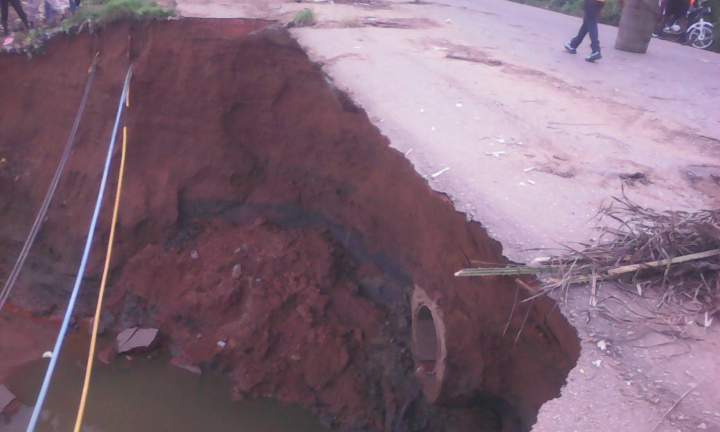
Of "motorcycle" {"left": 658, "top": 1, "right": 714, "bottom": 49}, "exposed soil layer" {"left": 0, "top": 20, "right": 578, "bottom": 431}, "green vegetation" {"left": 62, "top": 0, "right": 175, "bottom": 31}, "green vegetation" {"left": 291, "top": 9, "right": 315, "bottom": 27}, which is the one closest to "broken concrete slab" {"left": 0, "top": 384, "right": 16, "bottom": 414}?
"exposed soil layer" {"left": 0, "top": 20, "right": 578, "bottom": 431}

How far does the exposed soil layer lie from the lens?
6.77 meters

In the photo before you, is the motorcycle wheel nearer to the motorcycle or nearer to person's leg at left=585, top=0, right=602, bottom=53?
the motorcycle

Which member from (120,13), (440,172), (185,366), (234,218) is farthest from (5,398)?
(440,172)

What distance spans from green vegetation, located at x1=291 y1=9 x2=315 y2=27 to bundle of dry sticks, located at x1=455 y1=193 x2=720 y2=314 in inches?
228

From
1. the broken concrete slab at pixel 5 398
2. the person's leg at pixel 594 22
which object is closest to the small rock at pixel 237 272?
the broken concrete slab at pixel 5 398

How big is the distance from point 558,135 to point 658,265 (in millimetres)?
2625

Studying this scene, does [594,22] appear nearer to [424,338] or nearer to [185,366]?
[424,338]

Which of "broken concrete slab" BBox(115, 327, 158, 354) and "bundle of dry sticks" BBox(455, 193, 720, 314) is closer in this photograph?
"bundle of dry sticks" BBox(455, 193, 720, 314)

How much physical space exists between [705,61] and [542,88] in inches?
171

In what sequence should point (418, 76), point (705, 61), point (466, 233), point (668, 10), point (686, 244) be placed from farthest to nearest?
point (668, 10) < point (705, 61) < point (418, 76) < point (466, 233) < point (686, 244)

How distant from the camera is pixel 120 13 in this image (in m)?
7.75

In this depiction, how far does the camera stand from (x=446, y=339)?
518 cm

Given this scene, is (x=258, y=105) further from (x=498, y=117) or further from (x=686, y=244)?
(x=686, y=244)

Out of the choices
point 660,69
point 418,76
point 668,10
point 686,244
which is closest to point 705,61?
point 660,69
